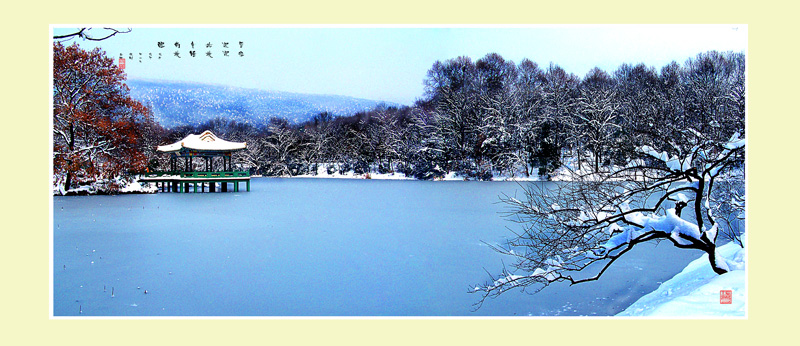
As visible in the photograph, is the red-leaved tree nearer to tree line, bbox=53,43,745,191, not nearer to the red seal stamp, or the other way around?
tree line, bbox=53,43,745,191

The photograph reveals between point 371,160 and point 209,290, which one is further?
point 371,160

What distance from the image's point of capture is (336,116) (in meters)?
37.0

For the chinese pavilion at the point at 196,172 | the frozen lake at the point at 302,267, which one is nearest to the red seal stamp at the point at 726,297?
the frozen lake at the point at 302,267

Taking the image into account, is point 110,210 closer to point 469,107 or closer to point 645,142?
point 645,142

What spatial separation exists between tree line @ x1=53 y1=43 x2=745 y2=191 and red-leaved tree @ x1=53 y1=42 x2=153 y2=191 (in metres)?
0.04

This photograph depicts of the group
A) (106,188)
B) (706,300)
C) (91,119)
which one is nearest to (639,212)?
(706,300)

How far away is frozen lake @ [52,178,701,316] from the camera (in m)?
4.85

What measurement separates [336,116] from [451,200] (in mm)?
23782

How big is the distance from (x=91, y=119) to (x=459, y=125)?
1443 cm

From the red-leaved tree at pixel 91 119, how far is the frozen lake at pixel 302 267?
2.03 m

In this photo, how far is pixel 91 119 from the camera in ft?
40.9
